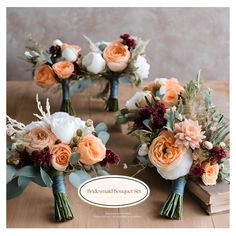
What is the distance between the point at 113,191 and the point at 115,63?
0.55 meters

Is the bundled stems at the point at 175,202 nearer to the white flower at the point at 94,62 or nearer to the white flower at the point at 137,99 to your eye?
the white flower at the point at 137,99

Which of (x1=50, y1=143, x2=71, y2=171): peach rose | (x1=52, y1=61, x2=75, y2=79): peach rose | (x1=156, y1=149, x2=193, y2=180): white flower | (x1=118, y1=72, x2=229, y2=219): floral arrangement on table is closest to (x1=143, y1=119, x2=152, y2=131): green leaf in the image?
(x1=118, y1=72, x2=229, y2=219): floral arrangement on table

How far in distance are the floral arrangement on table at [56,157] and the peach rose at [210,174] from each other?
206 millimetres

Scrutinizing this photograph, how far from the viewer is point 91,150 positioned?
1242mm

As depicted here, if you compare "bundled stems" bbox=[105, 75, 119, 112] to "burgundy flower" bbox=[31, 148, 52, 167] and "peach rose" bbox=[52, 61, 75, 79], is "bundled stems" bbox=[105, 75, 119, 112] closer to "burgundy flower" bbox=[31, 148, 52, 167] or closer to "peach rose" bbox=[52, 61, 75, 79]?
"peach rose" bbox=[52, 61, 75, 79]

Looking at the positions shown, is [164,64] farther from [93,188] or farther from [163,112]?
[93,188]

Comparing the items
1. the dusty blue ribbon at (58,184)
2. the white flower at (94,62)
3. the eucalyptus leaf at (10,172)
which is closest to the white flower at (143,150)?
the dusty blue ribbon at (58,184)

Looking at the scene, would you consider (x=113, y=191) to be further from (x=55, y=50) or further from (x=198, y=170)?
(x=55, y=50)

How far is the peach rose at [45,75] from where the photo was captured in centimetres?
174

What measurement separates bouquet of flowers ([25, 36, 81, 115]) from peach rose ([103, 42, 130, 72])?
3.7 inches

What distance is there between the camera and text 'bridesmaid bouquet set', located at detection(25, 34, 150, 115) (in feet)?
5.65
